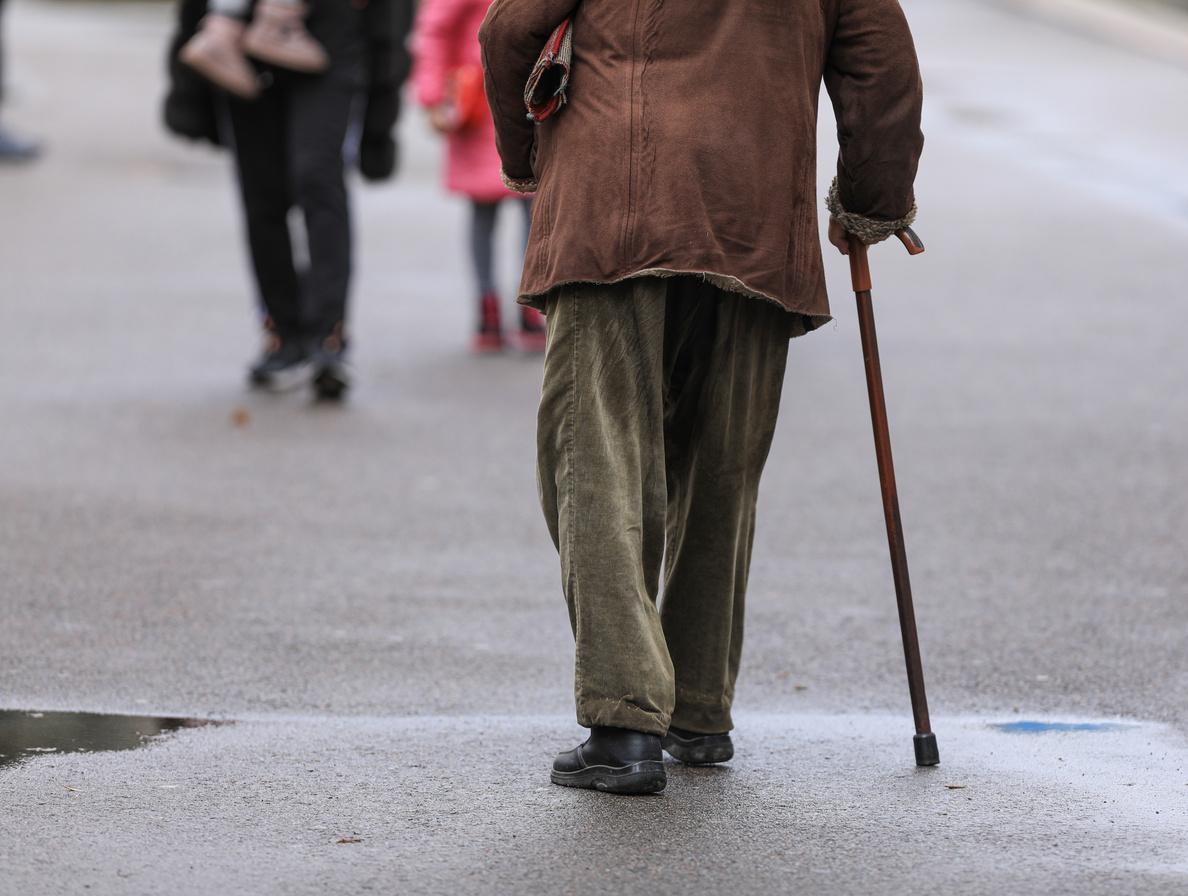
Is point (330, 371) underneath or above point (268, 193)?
underneath

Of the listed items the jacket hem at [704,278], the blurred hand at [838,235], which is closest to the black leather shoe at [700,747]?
the jacket hem at [704,278]

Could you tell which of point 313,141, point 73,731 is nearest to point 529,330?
point 313,141

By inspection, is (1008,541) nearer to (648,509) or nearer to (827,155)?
(648,509)

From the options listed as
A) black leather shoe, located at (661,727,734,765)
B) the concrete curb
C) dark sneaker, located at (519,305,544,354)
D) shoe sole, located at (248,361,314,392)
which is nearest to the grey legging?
dark sneaker, located at (519,305,544,354)

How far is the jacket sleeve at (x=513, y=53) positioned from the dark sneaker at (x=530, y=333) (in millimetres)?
5086

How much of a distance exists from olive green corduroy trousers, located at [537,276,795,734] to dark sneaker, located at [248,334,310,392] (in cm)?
437

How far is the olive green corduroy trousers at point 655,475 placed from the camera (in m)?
3.26

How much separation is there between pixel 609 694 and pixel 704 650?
30cm

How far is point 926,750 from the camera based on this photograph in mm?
3529

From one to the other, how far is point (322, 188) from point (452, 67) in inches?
70.0

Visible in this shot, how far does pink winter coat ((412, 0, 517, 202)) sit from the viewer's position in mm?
8492

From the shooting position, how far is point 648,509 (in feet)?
11.1

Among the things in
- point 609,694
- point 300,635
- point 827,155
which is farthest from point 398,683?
point 827,155

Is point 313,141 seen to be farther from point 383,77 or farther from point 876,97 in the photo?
point 876,97
